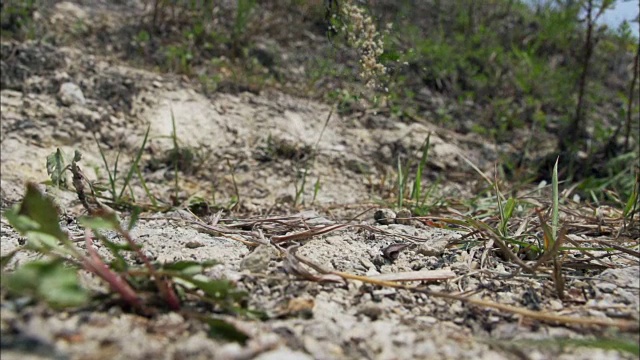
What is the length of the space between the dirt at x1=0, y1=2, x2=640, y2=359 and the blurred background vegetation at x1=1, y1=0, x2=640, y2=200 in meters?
0.20

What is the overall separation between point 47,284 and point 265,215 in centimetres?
152

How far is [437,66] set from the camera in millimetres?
4391

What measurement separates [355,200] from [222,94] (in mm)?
1236

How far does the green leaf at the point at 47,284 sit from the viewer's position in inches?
31.8

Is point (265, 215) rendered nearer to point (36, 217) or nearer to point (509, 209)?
point (509, 209)

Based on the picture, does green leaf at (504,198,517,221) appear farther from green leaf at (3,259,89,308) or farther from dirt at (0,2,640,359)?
green leaf at (3,259,89,308)

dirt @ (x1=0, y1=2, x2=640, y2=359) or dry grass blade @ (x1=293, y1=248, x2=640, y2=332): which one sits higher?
dry grass blade @ (x1=293, y1=248, x2=640, y2=332)

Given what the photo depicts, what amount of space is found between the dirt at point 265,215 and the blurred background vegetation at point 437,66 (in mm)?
197

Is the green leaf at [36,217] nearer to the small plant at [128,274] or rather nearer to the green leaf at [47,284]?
the small plant at [128,274]

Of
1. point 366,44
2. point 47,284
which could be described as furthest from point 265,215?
point 47,284

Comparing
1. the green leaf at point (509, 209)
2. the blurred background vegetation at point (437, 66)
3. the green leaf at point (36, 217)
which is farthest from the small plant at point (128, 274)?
the blurred background vegetation at point (437, 66)

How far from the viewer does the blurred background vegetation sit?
3.51 m

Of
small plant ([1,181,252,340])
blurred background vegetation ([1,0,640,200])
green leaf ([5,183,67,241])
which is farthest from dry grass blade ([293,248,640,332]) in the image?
blurred background vegetation ([1,0,640,200])

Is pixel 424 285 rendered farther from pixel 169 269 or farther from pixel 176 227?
pixel 176 227
